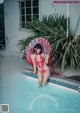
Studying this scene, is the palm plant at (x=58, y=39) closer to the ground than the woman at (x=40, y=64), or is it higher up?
higher up

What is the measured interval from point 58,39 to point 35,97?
1.32ft

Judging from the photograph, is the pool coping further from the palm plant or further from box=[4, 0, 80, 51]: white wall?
box=[4, 0, 80, 51]: white wall

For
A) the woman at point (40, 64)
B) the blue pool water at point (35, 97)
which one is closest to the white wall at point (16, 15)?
the woman at point (40, 64)

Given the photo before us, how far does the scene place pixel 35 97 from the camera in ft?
6.13

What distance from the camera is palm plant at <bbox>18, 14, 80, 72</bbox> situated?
5.83 ft

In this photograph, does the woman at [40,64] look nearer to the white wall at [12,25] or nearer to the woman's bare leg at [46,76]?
the woman's bare leg at [46,76]

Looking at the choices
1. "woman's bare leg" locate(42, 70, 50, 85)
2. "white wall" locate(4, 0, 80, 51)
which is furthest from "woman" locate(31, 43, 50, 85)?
"white wall" locate(4, 0, 80, 51)

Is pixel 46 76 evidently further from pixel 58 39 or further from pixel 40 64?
pixel 58 39

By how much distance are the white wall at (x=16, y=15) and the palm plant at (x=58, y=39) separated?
0.13ft

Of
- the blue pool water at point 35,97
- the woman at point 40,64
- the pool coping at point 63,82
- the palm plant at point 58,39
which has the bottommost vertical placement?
the blue pool water at point 35,97

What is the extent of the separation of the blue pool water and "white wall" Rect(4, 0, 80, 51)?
237 mm

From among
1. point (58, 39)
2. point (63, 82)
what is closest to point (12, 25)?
point (58, 39)

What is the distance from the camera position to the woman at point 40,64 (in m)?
1.83

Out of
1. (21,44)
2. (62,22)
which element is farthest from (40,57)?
(62,22)
